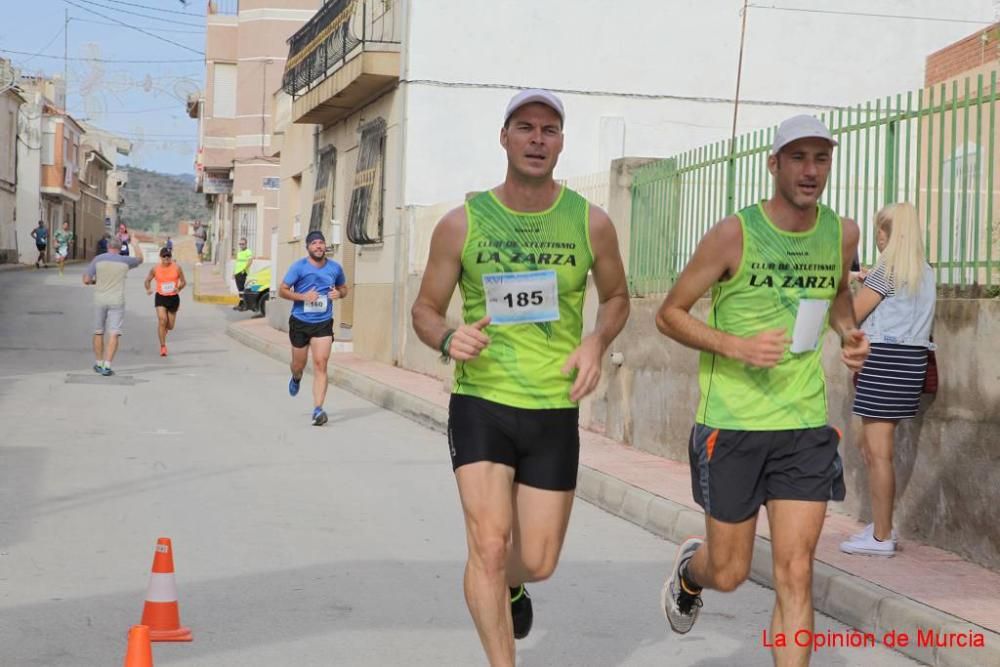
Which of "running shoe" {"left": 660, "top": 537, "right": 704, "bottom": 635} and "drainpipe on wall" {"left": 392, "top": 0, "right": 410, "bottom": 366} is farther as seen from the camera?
"drainpipe on wall" {"left": 392, "top": 0, "right": 410, "bottom": 366}

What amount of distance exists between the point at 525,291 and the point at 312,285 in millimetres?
10964

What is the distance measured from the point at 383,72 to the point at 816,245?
18481mm

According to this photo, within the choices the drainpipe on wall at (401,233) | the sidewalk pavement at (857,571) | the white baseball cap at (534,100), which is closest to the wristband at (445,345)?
the white baseball cap at (534,100)

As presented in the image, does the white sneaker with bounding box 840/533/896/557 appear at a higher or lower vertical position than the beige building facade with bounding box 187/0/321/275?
lower

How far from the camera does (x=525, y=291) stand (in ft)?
16.6

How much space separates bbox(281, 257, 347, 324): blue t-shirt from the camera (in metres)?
15.7

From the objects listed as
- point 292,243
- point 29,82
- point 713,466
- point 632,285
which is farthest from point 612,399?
point 29,82

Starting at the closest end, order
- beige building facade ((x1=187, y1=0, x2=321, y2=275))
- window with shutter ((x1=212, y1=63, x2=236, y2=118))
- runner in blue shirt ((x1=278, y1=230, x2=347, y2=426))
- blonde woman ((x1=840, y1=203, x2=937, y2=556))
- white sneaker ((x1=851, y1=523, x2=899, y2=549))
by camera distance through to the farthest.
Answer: blonde woman ((x1=840, y1=203, x2=937, y2=556)), white sneaker ((x1=851, y1=523, x2=899, y2=549)), runner in blue shirt ((x1=278, y1=230, x2=347, y2=426)), beige building facade ((x1=187, y1=0, x2=321, y2=275)), window with shutter ((x1=212, y1=63, x2=236, y2=118))

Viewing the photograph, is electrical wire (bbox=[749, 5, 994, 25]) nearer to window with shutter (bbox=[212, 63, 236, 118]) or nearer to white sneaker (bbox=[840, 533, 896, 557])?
white sneaker (bbox=[840, 533, 896, 557])

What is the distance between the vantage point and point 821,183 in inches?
206

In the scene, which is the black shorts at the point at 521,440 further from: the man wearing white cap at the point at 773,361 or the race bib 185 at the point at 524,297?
the man wearing white cap at the point at 773,361

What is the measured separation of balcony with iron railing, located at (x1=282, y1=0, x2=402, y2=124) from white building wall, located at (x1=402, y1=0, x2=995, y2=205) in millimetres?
604

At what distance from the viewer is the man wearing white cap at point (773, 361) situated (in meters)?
5.18

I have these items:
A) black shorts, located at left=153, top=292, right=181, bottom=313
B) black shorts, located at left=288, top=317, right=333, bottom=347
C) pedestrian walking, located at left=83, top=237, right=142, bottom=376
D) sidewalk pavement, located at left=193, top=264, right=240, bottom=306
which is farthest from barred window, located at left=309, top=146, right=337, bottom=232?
black shorts, located at left=288, top=317, right=333, bottom=347
